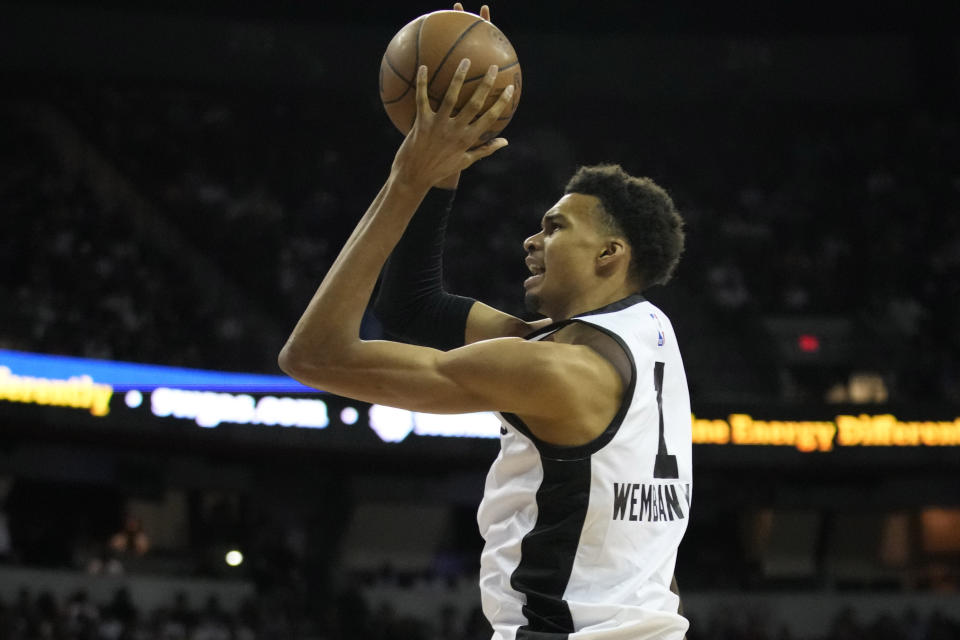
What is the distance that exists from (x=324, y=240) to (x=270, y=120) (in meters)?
3.47

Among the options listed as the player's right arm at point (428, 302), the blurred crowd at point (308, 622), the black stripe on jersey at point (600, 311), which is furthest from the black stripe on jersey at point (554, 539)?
the blurred crowd at point (308, 622)

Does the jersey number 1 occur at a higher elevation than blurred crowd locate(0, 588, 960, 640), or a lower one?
higher

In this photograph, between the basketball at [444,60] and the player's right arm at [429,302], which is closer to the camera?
the basketball at [444,60]

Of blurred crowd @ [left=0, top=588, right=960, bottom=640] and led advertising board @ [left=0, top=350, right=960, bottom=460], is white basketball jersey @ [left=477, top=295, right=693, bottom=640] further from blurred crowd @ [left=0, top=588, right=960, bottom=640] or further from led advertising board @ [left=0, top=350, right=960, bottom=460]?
blurred crowd @ [left=0, top=588, right=960, bottom=640]

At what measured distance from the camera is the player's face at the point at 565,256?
9.86ft

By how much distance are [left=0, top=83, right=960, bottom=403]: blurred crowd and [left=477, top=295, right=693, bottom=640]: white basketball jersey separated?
11.9m

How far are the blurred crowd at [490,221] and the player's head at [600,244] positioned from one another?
1171 centimetres

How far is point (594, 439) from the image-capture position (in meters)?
2.67

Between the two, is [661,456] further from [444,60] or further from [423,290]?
[444,60]

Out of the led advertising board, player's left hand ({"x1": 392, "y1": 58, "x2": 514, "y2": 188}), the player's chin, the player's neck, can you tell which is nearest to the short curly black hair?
the player's neck

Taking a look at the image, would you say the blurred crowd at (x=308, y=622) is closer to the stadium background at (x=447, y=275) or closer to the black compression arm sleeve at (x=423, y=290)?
the stadium background at (x=447, y=275)

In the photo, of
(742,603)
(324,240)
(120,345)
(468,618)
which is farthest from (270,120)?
(742,603)

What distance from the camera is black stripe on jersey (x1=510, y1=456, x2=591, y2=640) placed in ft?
8.73

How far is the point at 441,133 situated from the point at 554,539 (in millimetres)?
933
